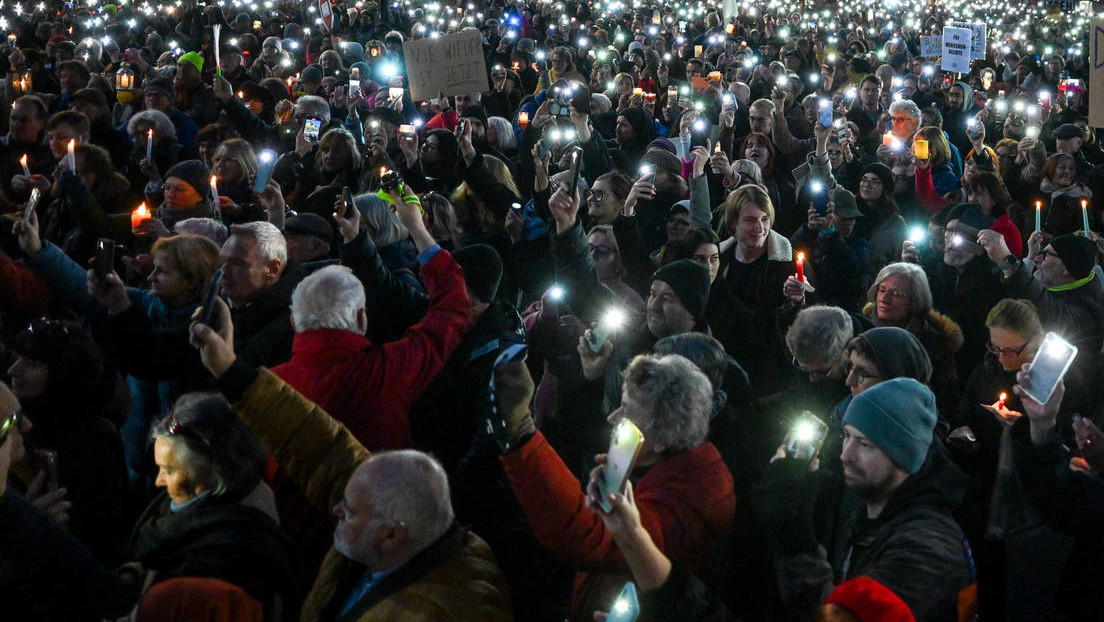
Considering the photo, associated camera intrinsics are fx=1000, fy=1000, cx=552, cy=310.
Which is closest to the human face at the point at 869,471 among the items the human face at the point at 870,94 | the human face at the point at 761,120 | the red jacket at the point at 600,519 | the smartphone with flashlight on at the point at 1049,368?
the red jacket at the point at 600,519

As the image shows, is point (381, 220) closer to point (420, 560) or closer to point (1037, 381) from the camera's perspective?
point (420, 560)

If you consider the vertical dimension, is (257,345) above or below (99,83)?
above

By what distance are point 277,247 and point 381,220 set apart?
2.64 ft

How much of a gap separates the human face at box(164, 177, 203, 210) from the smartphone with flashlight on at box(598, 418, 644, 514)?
3808 mm

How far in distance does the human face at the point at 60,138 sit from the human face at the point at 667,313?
409cm

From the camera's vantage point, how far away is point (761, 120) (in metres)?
8.09

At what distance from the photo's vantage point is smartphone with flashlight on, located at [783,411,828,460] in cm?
287

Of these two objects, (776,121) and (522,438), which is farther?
(776,121)

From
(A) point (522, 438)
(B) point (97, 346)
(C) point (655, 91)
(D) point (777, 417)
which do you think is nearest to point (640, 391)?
(A) point (522, 438)

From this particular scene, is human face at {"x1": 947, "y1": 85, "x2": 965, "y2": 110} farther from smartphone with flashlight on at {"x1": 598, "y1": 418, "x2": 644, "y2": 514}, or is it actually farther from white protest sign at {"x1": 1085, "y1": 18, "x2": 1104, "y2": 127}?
smartphone with flashlight on at {"x1": 598, "y1": 418, "x2": 644, "y2": 514}

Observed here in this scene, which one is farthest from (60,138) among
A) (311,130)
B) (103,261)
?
(103,261)

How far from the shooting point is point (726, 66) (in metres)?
13.3

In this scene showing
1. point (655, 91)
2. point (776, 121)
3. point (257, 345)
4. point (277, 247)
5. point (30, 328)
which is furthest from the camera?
point (655, 91)

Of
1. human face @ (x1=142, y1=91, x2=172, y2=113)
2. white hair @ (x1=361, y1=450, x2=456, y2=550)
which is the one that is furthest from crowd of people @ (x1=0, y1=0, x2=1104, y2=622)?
human face @ (x1=142, y1=91, x2=172, y2=113)
